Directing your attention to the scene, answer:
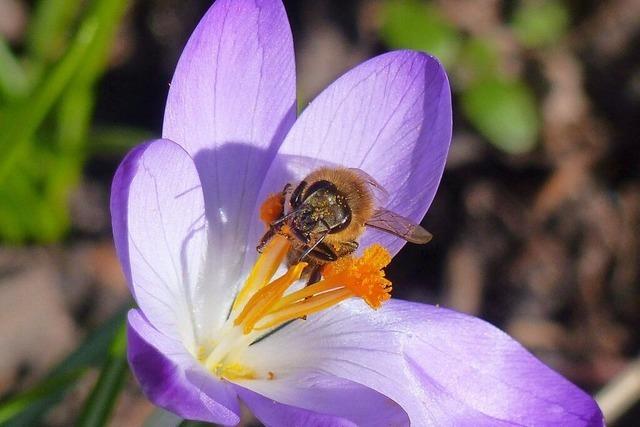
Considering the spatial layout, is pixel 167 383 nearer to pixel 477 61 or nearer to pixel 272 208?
pixel 272 208

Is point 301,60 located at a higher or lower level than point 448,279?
higher

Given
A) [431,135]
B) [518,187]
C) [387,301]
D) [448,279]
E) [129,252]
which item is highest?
[431,135]

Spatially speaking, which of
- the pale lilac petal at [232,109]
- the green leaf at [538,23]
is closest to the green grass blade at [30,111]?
the pale lilac petal at [232,109]

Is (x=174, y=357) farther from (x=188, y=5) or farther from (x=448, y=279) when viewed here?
(x=188, y=5)

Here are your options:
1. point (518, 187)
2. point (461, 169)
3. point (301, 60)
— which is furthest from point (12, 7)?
point (518, 187)

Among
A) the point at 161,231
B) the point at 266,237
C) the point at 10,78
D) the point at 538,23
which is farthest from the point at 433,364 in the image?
the point at 538,23

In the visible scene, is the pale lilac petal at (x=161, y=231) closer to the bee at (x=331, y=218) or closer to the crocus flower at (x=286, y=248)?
the crocus flower at (x=286, y=248)
